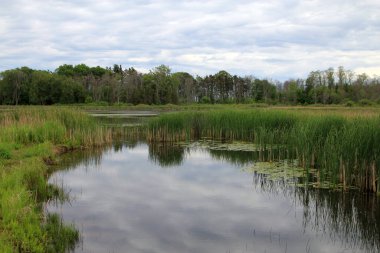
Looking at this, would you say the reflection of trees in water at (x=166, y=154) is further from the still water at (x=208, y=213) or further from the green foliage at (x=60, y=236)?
the green foliage at (x=60, y=236)

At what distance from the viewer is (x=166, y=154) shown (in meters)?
15.5

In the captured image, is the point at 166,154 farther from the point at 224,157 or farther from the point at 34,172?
the point at 34,172

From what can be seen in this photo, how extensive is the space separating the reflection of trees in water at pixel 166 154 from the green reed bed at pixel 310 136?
4.65ft

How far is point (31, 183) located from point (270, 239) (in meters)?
5.29

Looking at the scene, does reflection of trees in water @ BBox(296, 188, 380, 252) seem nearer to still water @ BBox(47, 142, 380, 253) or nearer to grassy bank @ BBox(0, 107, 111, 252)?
Result: still water @ BBox(47, 142, 380, 253)

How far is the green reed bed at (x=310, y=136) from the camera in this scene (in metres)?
8.73

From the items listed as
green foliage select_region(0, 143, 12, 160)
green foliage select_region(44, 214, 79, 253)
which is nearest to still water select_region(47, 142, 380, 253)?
green foliage select_region(44, 214, 79, 253)

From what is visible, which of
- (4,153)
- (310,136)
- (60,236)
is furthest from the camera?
(310,136)

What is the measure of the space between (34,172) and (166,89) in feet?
181

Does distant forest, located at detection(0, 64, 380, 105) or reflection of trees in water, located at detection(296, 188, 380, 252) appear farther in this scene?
distant forest, located at detection(0, 64, 380, 105)

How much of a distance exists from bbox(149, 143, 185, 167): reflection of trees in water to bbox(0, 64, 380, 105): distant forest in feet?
119

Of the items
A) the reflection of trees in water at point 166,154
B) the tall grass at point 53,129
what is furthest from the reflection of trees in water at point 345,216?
the tall grass at point 53,129

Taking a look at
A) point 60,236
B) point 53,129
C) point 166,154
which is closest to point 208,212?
point 60,236

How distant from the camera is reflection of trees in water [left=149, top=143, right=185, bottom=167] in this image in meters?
13.9
